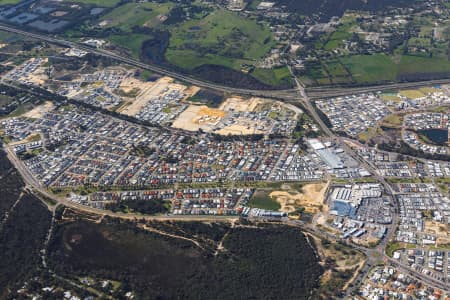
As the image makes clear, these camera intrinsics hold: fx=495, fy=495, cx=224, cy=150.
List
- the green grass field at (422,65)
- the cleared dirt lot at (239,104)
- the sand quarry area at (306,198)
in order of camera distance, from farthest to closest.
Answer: the green grass field at (422,65)
the cleared dirt lot at (239,104)
the sand quarry area at (306,198)

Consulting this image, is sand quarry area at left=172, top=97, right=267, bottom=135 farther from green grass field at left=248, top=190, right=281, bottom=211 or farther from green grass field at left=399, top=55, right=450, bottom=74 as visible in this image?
green grass field at left=399, top=55, right=450, bottom=74

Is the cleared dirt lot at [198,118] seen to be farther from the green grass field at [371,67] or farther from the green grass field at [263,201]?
the green grass field at [371,67]

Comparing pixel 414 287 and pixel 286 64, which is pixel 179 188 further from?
pixel 286 64

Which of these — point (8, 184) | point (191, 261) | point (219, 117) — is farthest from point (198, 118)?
point (191, 261)

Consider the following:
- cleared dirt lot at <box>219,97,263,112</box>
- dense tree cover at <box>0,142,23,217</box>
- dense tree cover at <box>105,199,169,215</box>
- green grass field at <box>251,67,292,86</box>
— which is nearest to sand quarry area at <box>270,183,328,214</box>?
dense tree cover at <box>105,199,169,215</box>

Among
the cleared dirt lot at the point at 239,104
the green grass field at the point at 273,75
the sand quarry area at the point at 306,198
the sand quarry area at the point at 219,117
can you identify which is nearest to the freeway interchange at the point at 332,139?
the cleared dirt lot at the point at 239,104

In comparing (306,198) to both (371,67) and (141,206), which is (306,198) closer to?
(141,206)
